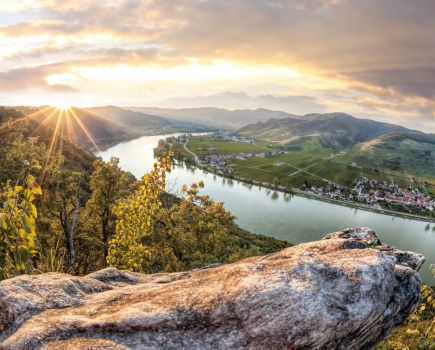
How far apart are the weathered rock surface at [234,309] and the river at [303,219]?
293 ft

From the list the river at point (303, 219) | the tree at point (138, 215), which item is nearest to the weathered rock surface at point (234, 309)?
the tree at point (138, 215)

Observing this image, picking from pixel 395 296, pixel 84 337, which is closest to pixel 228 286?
pixel 84 337

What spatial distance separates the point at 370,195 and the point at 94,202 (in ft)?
627

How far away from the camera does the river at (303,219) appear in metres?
112

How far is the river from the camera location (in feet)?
368

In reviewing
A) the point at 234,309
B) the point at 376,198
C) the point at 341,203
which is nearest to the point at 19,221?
the point at 234,309

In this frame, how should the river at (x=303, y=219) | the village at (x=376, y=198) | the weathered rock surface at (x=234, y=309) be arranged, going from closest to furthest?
the weathered rock surface at (x=234, y=309)
the river at (x=303, y=219)
the village at (x=376, y=198)

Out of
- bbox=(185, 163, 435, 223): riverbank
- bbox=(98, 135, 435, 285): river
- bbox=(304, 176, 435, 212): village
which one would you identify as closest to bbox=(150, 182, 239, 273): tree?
bbox=(98, 135, 435, 285): river

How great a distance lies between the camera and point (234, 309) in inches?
237

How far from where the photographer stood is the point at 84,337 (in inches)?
241

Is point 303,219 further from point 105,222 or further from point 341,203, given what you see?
point 105,222

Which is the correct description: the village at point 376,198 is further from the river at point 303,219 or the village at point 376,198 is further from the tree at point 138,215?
the tree at point 138,215

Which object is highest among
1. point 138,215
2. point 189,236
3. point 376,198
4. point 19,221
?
point 19,221

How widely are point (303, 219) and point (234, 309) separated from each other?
423ft
